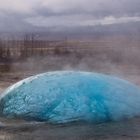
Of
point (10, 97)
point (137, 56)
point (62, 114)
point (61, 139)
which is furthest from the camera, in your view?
point (137, 56)

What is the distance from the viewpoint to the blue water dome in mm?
8773

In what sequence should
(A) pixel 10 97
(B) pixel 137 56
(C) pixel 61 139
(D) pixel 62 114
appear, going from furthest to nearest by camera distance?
(B) pixel 137 56, (A) pixel 10 97, (D) pixel 62 114, (C) pixel 61 139

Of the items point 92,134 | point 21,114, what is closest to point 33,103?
point 21,114

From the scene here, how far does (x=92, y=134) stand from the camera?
7750mm

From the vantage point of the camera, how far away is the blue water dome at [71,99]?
28.8ft

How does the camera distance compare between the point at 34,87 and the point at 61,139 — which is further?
the point at 34,87

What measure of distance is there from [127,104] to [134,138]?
1.60 meters

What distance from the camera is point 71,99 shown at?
8.90 metres

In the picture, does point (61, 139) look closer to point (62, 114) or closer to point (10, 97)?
point (62, 114)

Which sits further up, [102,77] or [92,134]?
[102,77]

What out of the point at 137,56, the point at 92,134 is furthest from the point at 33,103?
the point at 137,56

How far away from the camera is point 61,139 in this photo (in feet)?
24.6

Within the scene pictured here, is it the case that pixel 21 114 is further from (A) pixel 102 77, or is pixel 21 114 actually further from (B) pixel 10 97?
(A) pixel 102 77

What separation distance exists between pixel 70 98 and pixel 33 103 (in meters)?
0.63
